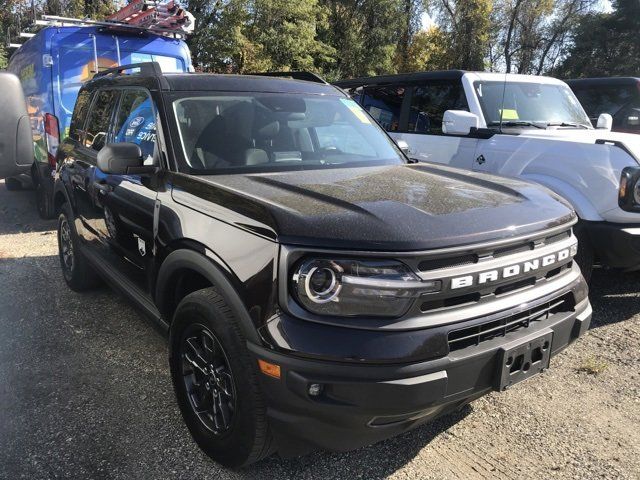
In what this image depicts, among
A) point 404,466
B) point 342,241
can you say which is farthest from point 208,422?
point 342,241

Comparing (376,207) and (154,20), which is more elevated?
(154,20)

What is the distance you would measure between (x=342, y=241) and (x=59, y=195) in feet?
13.0

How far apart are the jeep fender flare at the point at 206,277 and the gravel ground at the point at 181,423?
42 cm

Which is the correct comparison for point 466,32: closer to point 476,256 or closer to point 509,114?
point 509,114

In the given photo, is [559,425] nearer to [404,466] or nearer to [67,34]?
[404,466]

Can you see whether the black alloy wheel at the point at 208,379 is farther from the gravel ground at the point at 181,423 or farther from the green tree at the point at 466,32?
the green tree at the point at 466,32

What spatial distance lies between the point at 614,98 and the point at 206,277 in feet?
24.2

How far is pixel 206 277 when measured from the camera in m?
2.36

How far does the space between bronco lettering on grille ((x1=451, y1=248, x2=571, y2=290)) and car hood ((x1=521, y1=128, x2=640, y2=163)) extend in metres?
2.10

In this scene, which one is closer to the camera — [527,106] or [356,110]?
[356,110]

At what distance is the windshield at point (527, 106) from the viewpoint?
538cm

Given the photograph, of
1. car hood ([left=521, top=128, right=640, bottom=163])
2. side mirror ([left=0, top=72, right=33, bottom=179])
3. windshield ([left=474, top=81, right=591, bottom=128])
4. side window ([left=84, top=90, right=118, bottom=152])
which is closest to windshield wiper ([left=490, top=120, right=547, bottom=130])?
windshield ([left=474, top=81, right=591, bottom=128])

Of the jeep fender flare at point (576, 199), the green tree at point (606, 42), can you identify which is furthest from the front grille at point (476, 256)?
the green tree at point (606, 42)

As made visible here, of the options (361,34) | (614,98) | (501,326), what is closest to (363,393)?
(501,326)
